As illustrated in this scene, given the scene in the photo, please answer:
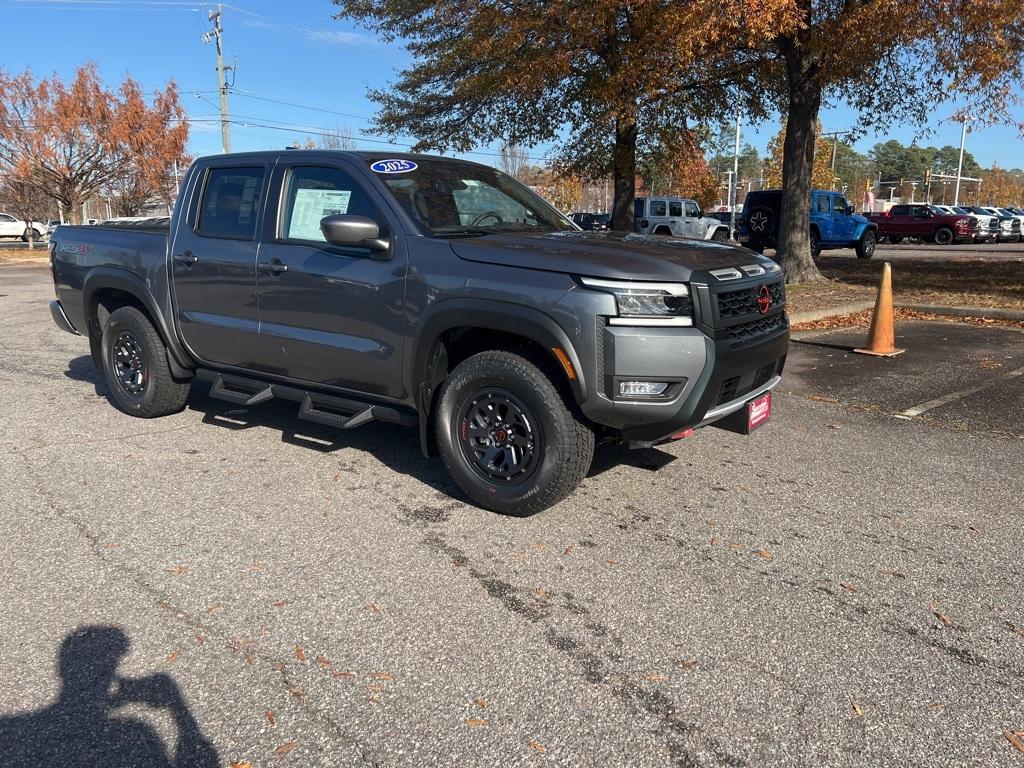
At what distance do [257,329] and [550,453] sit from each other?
2.24 meters

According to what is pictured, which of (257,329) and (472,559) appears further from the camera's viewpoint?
(257,329)

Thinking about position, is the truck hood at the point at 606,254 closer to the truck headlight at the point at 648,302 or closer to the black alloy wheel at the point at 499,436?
the truck headlight at the point at 648,302

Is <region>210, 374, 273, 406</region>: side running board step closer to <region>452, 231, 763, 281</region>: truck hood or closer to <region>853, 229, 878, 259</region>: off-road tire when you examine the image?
<region>452, 231, 763, 281</region>: truck hood

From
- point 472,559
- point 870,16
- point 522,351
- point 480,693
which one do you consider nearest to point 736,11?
point 870,16

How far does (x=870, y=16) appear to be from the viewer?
36.2 ft

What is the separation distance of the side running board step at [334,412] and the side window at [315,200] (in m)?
0.97

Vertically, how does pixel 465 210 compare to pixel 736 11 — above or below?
below

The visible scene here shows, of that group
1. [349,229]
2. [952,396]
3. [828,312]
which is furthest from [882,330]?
[349,229]

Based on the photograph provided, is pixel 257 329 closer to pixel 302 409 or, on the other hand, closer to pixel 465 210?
pixel 302 409

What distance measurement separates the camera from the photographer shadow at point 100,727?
7.84 ft

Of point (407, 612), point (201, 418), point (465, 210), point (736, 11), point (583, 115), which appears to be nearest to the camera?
point (407, 612)

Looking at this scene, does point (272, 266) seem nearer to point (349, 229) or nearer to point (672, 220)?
point (349, 229)

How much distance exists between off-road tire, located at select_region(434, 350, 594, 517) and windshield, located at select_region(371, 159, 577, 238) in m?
0.87

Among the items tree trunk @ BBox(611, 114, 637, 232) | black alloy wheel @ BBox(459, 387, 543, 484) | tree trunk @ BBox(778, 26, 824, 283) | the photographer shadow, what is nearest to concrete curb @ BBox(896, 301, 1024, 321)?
tree trunk @ BBox(778, 26, 824, 283)
